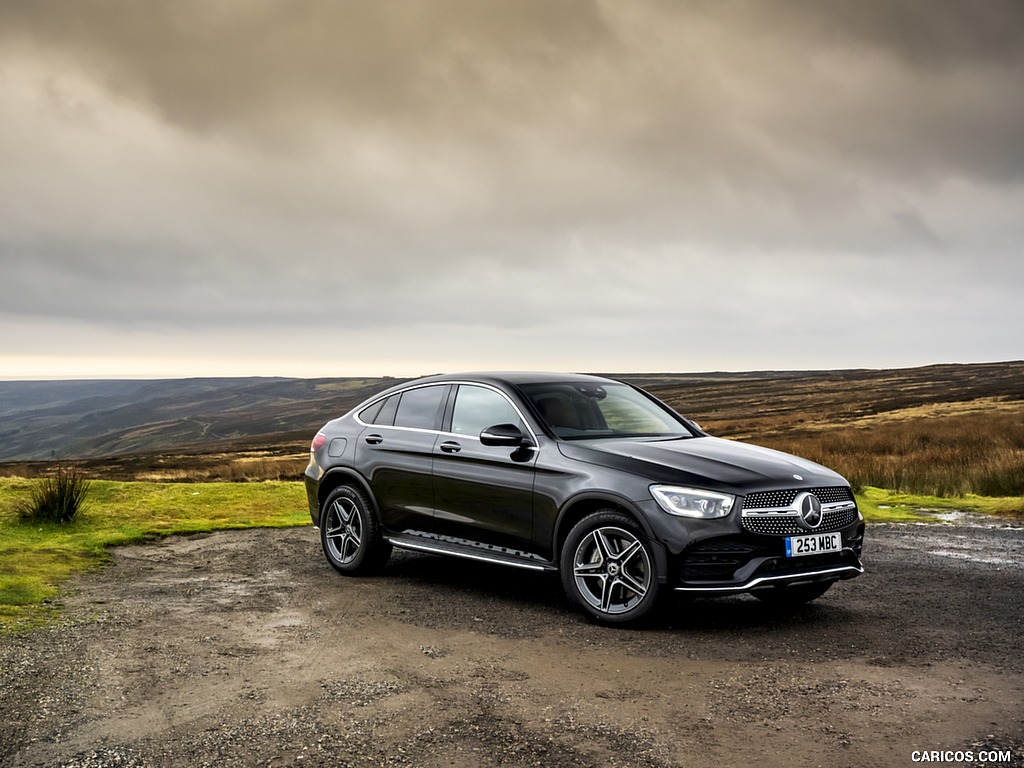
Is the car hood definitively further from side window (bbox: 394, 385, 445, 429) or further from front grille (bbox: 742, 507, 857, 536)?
side window (bbox: 394, 385, 445, 429)

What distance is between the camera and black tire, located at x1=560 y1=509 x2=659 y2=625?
21.7ft

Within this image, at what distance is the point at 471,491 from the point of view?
25.7 ft

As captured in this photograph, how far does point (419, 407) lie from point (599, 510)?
2.49 m

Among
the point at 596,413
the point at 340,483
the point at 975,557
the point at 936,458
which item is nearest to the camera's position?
the point at 596,413

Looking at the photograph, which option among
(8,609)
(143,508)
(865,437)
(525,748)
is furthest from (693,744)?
(865,437)

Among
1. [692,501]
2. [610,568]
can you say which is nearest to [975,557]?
[692,501]

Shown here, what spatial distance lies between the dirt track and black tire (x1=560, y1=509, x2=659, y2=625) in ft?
0.66

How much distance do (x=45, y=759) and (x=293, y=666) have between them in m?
1.73

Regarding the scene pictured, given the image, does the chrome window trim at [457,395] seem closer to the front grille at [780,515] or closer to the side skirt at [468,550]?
the side skirt at [468,550]

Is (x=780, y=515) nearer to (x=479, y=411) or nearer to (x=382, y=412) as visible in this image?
(x=479, y=411)

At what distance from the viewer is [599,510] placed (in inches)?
271

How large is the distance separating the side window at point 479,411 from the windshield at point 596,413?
23 centimetres

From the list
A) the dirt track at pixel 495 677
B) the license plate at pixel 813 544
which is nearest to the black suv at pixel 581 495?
the license plate at pixel 813 544

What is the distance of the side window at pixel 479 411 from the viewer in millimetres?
7902
